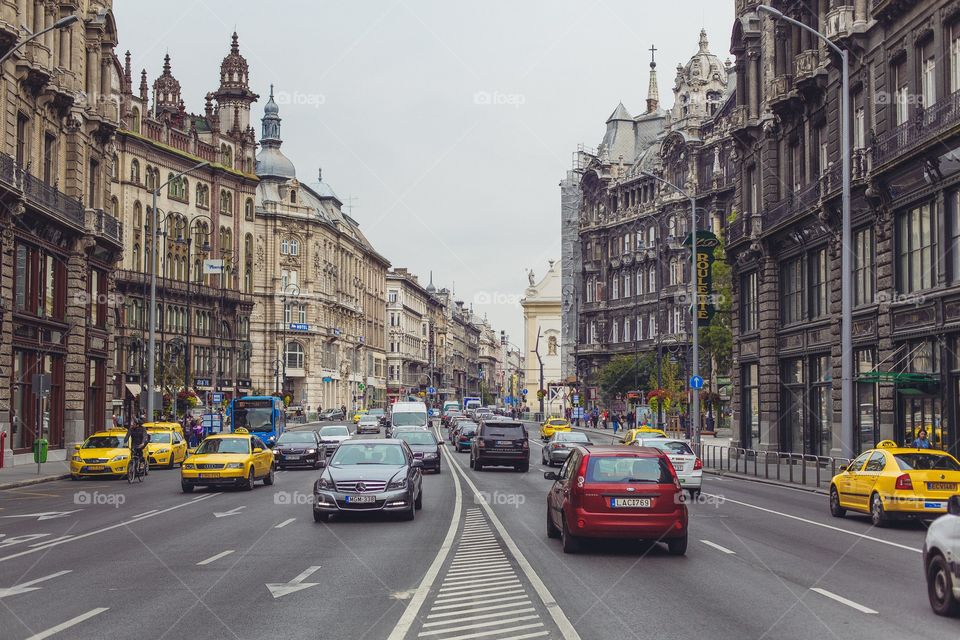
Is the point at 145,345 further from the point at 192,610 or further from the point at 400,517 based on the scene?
the point at 192,610

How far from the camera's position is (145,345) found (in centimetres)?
8031

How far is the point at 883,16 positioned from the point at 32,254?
31.0m

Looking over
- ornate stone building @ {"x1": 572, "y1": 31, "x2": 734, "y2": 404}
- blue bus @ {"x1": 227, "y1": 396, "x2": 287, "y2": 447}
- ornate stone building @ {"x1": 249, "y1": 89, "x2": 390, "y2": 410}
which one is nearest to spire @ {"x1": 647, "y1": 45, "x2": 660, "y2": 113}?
ornate stone building @ {"x1": 572, "y1": 31, "x2": 734, "y2": 404}

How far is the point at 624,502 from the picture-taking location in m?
15.2

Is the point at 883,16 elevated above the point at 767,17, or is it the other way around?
the point at 767,17

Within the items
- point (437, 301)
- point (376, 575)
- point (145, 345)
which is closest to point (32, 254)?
point (376, 575)

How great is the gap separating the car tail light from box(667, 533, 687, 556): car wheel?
628 centimetres

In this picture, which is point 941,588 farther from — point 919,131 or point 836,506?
point 919,131

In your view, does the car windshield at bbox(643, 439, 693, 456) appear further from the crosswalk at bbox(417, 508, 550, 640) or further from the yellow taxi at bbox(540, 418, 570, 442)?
the yellow taxi at bbox(540, 418, 570, 442)

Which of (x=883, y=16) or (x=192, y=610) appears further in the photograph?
(x=883, y=16)

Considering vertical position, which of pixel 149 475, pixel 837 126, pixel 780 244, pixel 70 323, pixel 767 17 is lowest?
pixel 149 475

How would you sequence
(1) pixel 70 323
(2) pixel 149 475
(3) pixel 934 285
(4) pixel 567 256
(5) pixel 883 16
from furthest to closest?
(4) pixel 567 256 < (1) pixel 70 323 < (2) pixel 149 475 < (5) pixel 883 16 < (3) pixel 934 285

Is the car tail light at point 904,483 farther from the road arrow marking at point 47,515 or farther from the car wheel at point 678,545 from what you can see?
the road arrow marking at point 47,515

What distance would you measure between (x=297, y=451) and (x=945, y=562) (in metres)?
31.8
